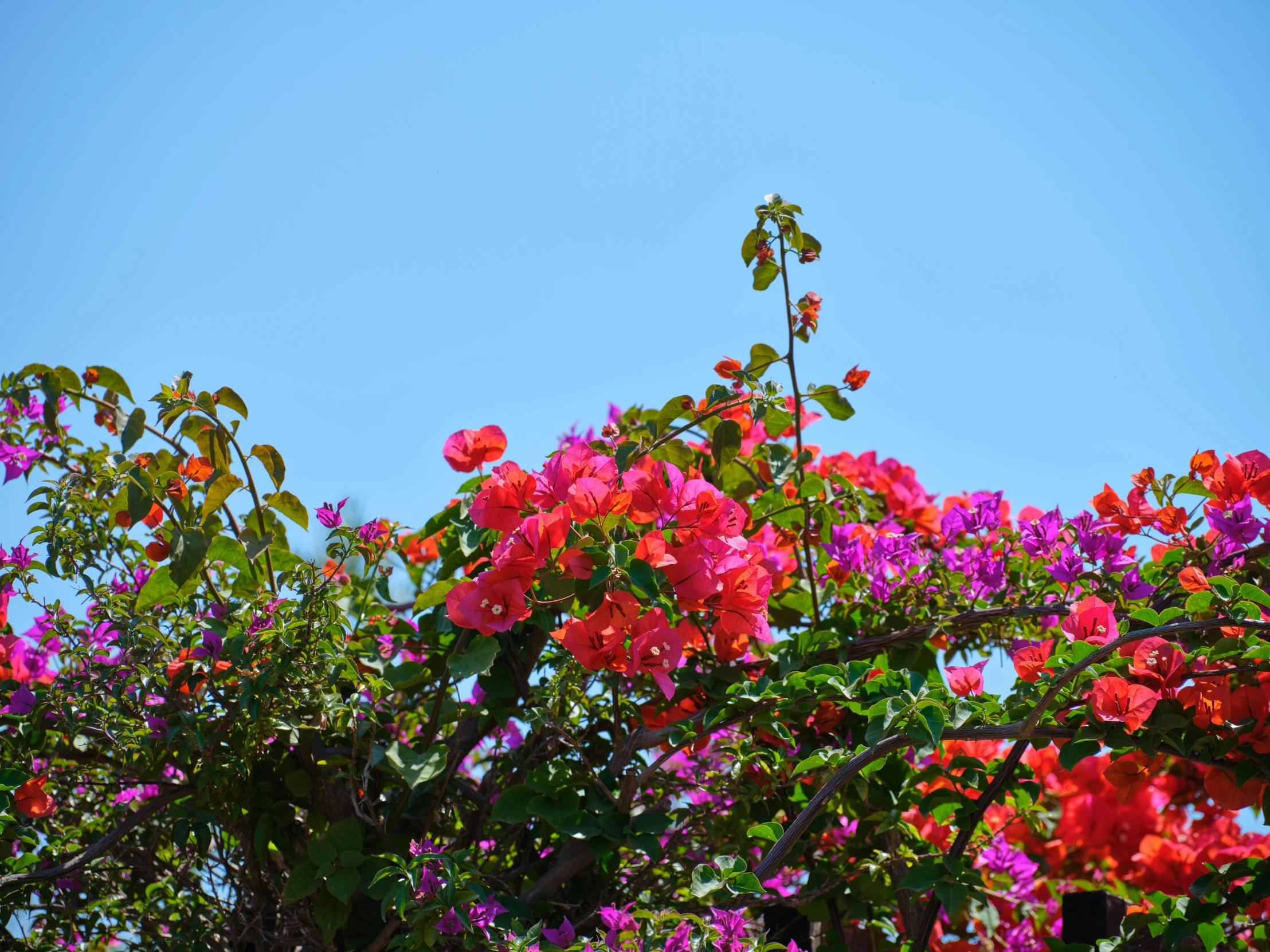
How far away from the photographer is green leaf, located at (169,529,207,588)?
1289 millimetres

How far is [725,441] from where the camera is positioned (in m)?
1.53

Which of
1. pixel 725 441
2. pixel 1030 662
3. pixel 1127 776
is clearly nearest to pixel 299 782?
pixel 725 441

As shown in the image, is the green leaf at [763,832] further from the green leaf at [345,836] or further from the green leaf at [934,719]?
the green leaf at [345,836]

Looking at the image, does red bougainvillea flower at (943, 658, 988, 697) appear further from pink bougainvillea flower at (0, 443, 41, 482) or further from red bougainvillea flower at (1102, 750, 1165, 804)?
pink bougainvillea flower at (0, 443, 41, 482)

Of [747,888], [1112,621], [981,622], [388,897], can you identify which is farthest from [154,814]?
[1112,621]

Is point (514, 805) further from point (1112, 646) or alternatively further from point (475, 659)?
point (1112, 646)

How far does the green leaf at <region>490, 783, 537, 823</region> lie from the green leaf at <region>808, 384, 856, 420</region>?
2.51ft

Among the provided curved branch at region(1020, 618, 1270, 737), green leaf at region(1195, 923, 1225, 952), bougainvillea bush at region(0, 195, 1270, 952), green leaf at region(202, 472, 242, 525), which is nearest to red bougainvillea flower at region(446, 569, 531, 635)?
bougainvillea bush at region(0, 195, 1270, 952)

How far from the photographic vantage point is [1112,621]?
1.20m

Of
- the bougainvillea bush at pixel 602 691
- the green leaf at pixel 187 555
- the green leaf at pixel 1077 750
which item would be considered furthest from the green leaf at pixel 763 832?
the green leaf at pixel 187 555

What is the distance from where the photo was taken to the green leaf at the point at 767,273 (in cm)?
154

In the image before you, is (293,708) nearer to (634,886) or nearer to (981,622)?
(634,886)

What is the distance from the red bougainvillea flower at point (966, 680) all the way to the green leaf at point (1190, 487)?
0.50m

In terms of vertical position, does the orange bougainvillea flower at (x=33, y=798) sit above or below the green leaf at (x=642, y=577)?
below
